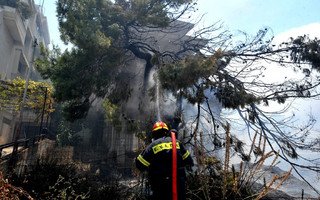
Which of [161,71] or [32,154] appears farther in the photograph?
[32,154]

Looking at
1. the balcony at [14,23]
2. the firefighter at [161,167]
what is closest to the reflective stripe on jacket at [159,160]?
the firefighter at [161,167]

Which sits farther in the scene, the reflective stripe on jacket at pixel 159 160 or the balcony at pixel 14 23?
the balcony at pixel 14 23

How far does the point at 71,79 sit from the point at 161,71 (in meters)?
3.29

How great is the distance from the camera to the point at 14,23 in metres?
16.4

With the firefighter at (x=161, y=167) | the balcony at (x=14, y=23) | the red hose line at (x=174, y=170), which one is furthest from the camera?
the balcony at (x=14, y=23)

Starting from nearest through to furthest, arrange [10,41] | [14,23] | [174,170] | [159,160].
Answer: [174,170] < [159,160] < [14,23] < [10,41]

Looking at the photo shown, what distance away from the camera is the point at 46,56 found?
8242mm

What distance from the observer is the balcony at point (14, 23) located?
51.7 feet

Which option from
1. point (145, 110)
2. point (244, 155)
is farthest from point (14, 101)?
point (244, 155)

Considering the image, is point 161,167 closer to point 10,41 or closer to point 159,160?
point 159,160

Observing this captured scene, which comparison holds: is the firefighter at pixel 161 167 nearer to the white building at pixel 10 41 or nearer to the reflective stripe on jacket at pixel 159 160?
the reflective stripe on jacket at pixel 159 160

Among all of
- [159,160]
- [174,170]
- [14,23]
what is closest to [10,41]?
[14,23]

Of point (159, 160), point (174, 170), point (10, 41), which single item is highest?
point (10, 41)

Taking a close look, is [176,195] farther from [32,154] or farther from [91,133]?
[91,133]
